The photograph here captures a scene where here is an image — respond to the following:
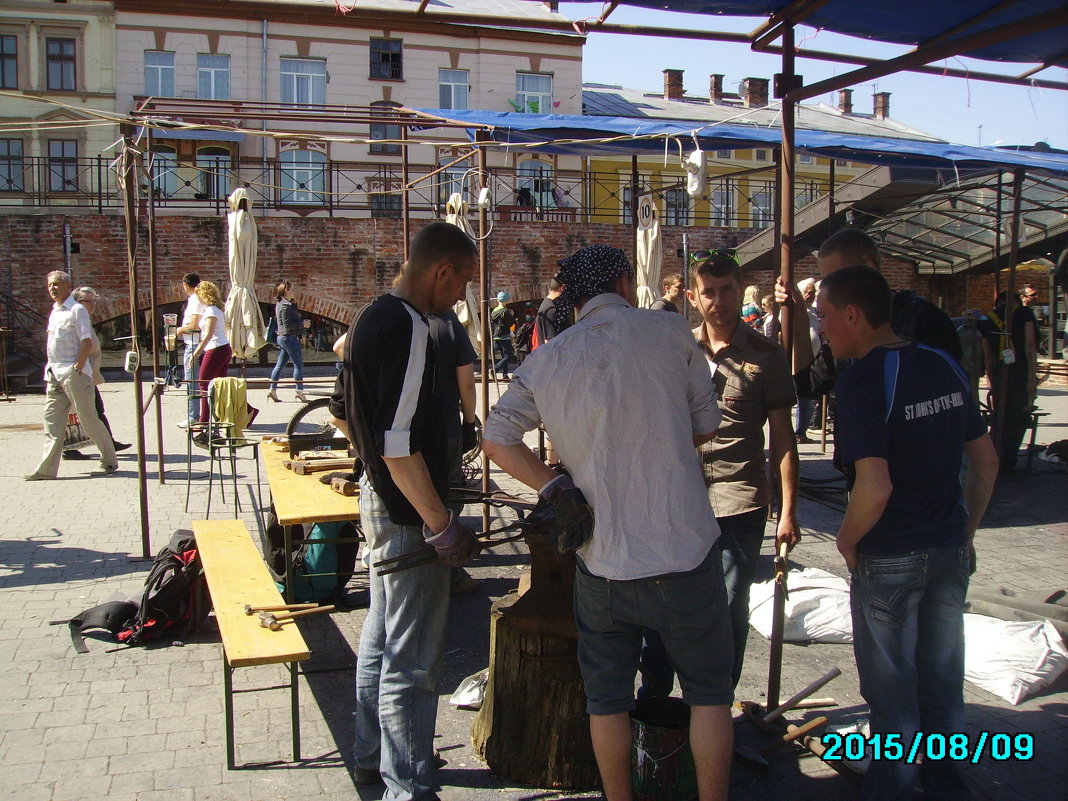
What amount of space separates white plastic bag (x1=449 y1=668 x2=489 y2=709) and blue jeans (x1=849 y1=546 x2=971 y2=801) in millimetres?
1661

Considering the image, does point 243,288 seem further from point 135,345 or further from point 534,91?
point 534,91

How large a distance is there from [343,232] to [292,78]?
12.0 meters

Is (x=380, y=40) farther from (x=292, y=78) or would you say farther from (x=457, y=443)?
(x=457, y=443)

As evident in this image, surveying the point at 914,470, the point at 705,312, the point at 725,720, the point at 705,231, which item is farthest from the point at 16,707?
the point at 705,231

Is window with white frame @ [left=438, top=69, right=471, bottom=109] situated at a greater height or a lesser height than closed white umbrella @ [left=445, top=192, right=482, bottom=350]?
greater

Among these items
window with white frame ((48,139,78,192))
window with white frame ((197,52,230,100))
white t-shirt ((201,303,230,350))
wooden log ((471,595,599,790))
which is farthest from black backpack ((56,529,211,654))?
window with white frame ((197,52,230,100))

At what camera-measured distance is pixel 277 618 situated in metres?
3.77

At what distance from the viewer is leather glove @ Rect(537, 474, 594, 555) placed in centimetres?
267

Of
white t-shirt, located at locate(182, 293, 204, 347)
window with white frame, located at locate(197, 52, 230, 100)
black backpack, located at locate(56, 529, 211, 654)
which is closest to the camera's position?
black backpack, located at locate(56, 529, 211, 654)

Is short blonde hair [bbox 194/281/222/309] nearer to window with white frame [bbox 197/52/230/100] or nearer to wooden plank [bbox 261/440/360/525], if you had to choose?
wooden plank [bbox 261/440/360/525]

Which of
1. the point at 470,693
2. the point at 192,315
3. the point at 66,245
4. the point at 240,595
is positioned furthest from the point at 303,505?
the point at 66,245

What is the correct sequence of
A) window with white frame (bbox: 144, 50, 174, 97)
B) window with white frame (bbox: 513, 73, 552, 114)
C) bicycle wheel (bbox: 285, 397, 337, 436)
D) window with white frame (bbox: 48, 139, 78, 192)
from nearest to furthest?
bicycle wheel (bbox: 285, 397, 337, 436)
window with white frame (bbox: 48, 139, 78, 192)
window with white frame (bbox: 144, 50, 174, 97)
window with white frame (bbox: 513, 73, 552, 114)

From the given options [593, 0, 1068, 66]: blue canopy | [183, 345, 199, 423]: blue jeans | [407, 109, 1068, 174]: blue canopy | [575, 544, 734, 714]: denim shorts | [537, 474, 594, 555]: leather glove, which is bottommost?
[575, 544, 734, 714]: denim shorts

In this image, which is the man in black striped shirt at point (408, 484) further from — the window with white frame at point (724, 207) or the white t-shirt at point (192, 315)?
the window with white frame at point (724, 207)
